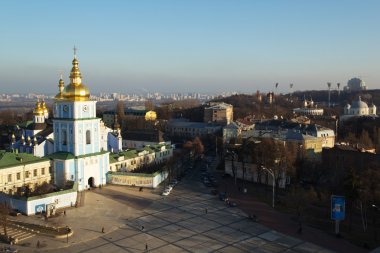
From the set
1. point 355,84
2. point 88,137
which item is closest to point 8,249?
point 88,137

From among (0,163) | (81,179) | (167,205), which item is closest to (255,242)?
(167,205)

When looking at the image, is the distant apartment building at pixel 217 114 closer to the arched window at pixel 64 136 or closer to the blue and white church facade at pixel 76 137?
the blue and white church facade at pixel 76 137

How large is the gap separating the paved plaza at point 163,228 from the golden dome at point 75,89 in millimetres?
7888

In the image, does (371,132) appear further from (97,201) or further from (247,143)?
(97,201)

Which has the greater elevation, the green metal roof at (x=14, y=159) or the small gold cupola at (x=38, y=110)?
the small gold cupola at (x=38, y=110)

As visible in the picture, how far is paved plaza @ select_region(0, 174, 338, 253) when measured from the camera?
2267 cm

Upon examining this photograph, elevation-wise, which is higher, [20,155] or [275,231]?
[20,155]

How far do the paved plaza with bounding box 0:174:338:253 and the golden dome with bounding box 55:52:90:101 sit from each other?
7.89m

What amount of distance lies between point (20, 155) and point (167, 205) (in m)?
12.5

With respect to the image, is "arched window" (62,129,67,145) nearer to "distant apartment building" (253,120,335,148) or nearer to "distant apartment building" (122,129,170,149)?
"distant apartment building" (122,129,170,149)

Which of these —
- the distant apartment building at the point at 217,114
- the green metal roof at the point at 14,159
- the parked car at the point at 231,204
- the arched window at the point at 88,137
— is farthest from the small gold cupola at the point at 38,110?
the distant apartment building at the point at 217,114

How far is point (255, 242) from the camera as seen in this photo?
23500 mm

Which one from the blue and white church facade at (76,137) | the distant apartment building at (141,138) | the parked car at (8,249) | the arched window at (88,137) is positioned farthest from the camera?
the distant apartment building at (141,138)

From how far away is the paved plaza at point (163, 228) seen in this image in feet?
74.4
